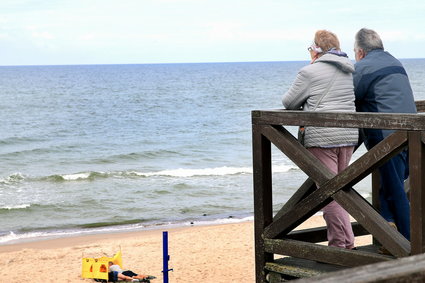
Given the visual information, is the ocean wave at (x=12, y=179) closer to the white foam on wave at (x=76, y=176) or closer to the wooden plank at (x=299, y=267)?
the white foam on wave at (x=76, y=176)

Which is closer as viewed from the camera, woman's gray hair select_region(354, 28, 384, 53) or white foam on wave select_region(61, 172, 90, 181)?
woman's gray hair select_region(354, 28, 384, 53)

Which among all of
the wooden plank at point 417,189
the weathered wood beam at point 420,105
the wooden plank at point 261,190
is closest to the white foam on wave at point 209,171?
the weathered wood beam at point 420,105

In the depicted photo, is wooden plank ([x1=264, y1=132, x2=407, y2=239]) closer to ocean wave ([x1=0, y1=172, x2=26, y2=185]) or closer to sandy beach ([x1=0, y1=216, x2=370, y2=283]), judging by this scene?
sandy beach ([x1=0, y1=216, x2=370, y2=283])

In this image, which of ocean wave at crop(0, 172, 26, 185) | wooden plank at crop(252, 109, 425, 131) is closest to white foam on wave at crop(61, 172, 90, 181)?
ocean wave at crop(0, 172, 26, 185)

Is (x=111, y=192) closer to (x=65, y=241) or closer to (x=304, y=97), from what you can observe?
(x=65, y=241)

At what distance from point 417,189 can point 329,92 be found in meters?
0.93

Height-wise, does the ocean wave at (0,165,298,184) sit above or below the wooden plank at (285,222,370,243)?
below

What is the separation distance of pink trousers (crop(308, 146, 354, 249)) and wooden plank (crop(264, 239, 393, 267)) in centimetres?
23

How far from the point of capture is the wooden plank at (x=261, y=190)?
16.3 ft

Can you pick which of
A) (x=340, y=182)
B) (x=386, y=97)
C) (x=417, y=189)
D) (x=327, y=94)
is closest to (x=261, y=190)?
(x=340, y=182)

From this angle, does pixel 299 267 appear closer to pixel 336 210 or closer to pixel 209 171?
pixel 336 210

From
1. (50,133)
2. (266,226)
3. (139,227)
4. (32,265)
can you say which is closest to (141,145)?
(50,133)

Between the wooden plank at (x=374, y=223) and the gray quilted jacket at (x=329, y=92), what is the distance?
0.45 meters

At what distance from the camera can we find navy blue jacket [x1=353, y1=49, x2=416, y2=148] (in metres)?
4.82
